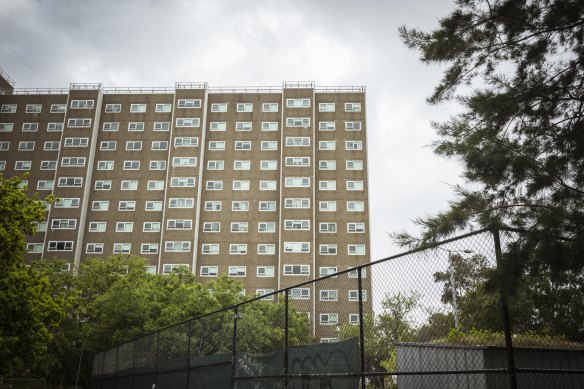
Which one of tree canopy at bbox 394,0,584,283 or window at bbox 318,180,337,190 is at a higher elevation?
window at bbox 318,180,337,190

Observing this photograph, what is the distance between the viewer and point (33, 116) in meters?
75.1

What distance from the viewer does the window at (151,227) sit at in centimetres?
6900

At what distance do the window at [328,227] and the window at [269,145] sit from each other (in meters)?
13.3

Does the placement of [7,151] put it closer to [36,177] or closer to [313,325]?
[36,177]

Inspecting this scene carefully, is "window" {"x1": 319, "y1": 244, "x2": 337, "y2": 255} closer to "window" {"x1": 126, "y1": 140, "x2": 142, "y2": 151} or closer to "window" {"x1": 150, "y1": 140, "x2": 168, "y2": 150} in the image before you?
"window" {"x1": 150, "y1": 140, "x2": 168, "y2": 150}

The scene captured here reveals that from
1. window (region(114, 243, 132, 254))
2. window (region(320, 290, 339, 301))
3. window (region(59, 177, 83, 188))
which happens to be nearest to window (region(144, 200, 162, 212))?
window (region(114, 243, 132, 254))

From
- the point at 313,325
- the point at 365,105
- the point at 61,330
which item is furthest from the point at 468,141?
the point at 365,105

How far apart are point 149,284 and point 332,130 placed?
4220cm

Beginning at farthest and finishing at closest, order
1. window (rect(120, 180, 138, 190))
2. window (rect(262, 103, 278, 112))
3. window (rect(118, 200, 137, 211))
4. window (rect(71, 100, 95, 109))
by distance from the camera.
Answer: window (rect(262, 103, 278, 112)) < window (rect(71, 100, 95, 109)) < window (rect(120, 180, 138, 190)) < window (rect(118, 200, 137, 211))

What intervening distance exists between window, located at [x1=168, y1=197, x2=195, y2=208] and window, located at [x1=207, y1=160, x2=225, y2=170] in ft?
19.0

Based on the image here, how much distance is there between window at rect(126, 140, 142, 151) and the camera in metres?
73.6

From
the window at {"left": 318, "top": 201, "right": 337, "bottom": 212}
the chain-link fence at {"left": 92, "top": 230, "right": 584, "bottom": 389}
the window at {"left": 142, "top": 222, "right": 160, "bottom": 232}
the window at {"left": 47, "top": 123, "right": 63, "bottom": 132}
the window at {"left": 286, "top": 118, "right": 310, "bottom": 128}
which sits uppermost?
the window at {"left": 286, "top": 118, "right": 310, "bottom": 128}

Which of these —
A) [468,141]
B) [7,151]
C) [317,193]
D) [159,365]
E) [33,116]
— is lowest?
[159,365]

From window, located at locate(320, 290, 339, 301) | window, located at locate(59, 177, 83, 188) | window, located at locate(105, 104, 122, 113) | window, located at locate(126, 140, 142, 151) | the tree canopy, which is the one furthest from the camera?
window, located at locate(105, 104, 122, 113)
